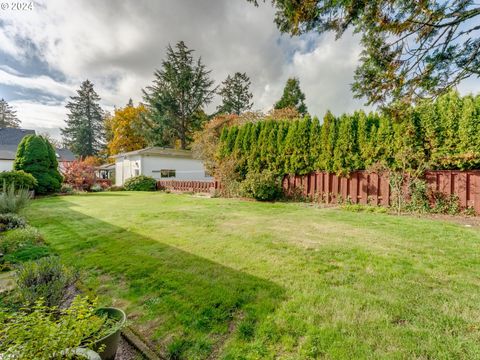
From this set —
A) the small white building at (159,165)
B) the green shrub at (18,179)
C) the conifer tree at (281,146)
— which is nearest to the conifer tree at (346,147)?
the conifer tree at (281,146)

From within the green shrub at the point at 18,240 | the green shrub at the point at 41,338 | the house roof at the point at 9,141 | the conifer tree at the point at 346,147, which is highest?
the house roof at the point at 9,141

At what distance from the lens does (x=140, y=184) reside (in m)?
19.6

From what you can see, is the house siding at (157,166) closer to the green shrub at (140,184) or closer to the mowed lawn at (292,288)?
the green shrub at (140,184)

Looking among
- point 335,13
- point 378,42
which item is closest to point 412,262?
point 378,42

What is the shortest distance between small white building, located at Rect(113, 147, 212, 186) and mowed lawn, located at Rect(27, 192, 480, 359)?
1632cm

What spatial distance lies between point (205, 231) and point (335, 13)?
5.09 m

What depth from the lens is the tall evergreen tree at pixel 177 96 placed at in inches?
1089

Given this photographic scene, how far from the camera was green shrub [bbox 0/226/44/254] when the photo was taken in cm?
423

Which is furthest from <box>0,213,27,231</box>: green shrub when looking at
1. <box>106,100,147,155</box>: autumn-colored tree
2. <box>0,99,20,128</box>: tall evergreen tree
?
<box>0,99,20,128</box>: tall evergreen tree

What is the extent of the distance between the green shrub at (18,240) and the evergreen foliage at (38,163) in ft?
41.4

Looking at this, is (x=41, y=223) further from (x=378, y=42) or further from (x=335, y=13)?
(x=378, y=42)

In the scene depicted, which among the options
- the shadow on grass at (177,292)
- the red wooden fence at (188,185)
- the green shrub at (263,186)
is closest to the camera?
the shadow on grass at (177,292)

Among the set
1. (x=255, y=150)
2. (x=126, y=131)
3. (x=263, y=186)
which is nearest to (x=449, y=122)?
(x=263, y=186)

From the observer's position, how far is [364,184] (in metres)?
9.34
